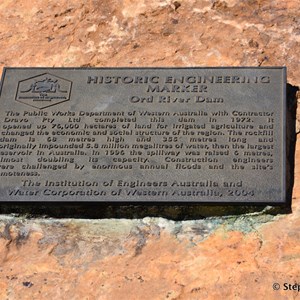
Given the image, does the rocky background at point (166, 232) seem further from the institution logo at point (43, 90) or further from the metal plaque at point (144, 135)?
the institution logo at point (43, 90)

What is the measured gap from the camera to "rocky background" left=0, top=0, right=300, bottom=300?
375cm

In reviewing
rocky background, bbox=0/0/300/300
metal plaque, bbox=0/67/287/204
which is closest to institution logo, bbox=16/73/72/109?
metal plaque, bbox=0/67/287/204

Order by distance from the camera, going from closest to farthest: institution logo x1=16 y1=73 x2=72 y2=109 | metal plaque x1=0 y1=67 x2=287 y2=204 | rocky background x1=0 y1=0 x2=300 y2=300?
1. rocky background x1=0 y1=0 x2=300 y2=300
2. metal plaque x1=0 y1=67 x2=287 y2=204
3. institution logo x1=16 y1=73 x2=72 y2=109

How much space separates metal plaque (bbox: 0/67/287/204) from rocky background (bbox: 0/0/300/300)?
22 cm

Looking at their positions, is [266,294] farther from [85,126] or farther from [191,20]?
[191,20]

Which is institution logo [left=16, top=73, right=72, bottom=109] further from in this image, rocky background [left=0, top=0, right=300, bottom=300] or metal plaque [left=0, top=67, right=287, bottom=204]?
rocky background [left=0, top=0, right=300, bottom=300]

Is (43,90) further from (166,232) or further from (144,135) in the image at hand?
(166,232)

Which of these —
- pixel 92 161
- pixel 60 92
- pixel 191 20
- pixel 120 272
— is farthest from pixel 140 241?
pixel 191 20

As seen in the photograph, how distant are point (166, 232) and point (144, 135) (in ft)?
2.47

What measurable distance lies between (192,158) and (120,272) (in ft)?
3.14

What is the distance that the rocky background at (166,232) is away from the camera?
3.75 m

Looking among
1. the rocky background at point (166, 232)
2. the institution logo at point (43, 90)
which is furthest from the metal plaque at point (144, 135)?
the rocky background at point (166, 232)

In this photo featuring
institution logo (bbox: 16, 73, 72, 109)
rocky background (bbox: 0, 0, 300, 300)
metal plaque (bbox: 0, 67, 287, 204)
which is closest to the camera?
rocky background (bbox: 0, 0, 300, 300)

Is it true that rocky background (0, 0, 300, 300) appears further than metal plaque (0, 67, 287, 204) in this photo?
No
